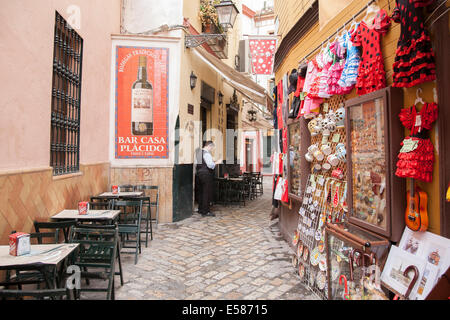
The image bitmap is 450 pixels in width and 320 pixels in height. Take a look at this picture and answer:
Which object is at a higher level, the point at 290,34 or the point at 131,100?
the point at 290,34

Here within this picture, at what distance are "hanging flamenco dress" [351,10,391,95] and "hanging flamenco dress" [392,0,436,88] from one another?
1.05 ft

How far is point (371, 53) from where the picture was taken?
293 cm

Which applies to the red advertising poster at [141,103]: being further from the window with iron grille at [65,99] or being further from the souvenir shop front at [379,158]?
the souvenir shop front at [379,158]

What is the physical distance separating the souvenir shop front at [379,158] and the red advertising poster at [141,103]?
13.9 feet

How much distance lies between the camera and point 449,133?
210 centimetres

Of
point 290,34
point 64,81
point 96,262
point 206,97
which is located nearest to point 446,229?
point 96,262

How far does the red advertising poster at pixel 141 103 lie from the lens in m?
7.40

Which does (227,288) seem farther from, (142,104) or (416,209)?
(142,104)

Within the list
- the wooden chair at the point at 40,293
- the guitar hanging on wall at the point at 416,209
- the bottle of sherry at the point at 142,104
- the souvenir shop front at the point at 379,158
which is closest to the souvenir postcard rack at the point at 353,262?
the souvenir shop front at the point at 379,158

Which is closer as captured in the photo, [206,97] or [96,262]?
[96,262]

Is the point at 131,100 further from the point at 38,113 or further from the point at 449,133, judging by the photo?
the point at 449,133

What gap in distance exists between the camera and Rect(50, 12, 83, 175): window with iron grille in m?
4.75

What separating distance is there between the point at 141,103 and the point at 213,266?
4550 millimetres
